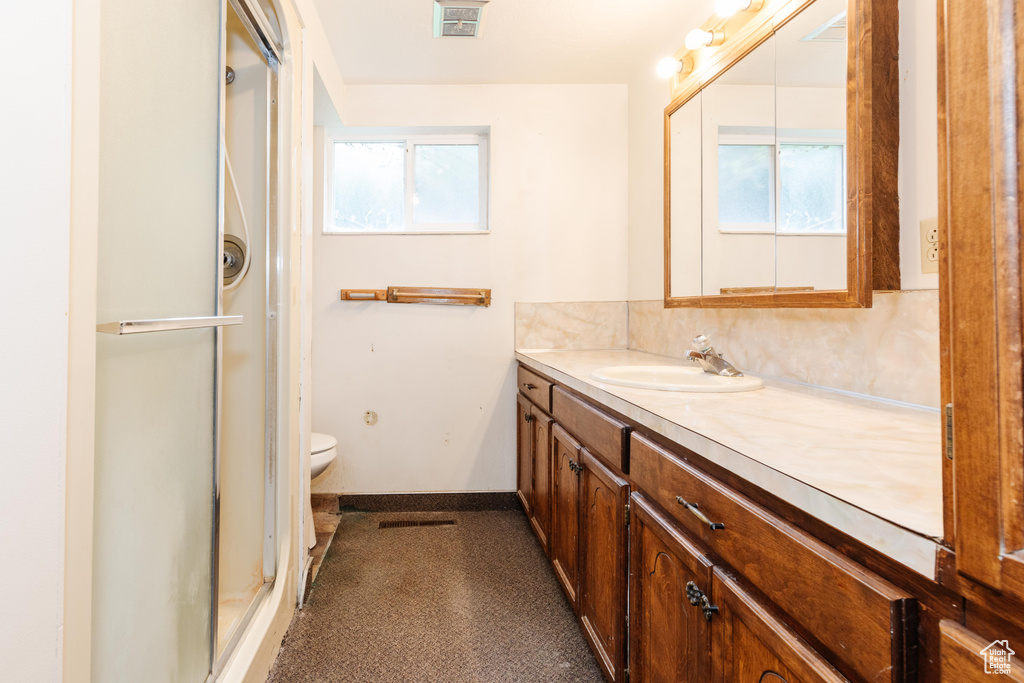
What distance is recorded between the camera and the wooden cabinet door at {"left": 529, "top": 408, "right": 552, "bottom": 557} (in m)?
1.95

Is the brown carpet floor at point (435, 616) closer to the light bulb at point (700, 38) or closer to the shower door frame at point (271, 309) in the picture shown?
the shower door frame at point (271, 309)

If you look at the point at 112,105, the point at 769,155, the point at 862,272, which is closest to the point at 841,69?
the point at 769,155

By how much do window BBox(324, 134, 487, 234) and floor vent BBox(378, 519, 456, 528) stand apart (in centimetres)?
153

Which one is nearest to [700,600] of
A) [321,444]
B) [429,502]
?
[321,444]

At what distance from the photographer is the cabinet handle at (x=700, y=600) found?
0.80 meters

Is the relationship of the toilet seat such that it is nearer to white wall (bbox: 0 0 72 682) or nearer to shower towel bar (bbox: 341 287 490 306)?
shower towel bar (bbox: 341 287 490 306)

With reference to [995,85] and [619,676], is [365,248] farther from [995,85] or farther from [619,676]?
[995,85]

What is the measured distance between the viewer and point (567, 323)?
2.70 meters

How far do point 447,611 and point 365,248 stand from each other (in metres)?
1.77

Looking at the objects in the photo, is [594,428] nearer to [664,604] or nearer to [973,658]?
[664,604]

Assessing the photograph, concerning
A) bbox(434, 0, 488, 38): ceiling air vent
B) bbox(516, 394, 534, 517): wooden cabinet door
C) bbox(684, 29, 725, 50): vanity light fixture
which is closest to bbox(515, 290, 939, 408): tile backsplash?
bbox(516, 394, 534, 517): wooden cabinet door

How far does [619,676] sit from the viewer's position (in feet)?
3.88

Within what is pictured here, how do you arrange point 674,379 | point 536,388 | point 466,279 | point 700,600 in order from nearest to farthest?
point 700,600, point 674,379, point 536,388, point 466,279
